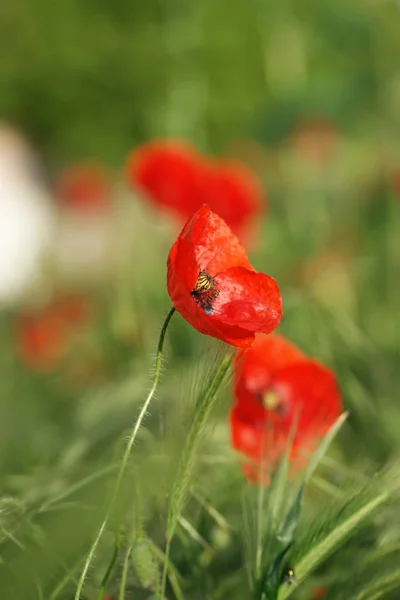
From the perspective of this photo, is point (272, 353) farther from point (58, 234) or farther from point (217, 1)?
point (217, 1)

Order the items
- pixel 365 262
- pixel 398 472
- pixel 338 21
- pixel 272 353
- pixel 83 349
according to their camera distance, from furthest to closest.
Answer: pixel 338 21 < pixel 365 262 < pixel 83 349 < pixel 272 353 < pixel 398 472

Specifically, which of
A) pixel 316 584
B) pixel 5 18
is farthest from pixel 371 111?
pixel 316 584

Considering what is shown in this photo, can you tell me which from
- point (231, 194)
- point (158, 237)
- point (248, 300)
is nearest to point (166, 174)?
point (231, 194)

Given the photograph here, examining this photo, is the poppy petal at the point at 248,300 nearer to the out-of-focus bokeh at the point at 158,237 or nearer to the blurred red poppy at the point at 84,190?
the out-of-focus bokeh at the point at 158,237

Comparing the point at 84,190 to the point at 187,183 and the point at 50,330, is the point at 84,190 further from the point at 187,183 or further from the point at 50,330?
the point at 187,183

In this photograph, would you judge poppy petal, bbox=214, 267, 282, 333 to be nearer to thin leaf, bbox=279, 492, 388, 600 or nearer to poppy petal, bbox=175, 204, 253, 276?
poppy petal, bbox=175, 204, 253, 276

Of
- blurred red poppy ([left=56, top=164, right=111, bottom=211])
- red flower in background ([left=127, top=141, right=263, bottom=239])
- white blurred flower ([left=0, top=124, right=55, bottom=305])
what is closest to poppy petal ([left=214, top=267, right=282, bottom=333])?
red flower in background ([left=127, top=141, right=263, bottom=239])
